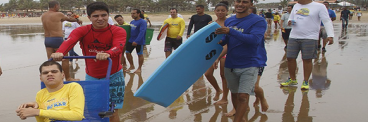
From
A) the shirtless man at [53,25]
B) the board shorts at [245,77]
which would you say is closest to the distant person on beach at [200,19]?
the shirtless man at [53,25]

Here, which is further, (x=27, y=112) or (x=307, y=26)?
(x=307, y=26)

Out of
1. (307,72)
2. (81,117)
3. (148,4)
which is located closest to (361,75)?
(307,72)

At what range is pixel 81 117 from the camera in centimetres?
292

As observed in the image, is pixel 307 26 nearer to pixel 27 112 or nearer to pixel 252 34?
pixel 252 34

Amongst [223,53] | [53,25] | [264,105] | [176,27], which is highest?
[53,25]

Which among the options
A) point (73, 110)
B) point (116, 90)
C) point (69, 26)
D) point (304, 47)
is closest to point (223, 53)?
point (116, 90)

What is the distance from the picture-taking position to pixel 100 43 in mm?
3529

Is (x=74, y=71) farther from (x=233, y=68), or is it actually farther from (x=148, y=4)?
(x=148, y=4)

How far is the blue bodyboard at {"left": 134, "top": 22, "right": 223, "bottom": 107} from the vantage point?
3313 millimetres

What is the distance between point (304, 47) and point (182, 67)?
305 centimetres

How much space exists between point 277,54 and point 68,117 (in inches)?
338

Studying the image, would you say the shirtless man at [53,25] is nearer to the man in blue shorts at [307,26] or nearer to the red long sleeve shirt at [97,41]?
the red long sleeve shirt at [97,41]

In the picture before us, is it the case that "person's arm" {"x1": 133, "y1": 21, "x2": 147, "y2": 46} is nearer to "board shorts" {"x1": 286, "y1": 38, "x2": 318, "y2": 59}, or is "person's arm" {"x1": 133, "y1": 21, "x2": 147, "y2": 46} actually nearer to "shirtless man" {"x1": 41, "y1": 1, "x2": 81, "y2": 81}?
"shirtless man" {"x1": 41, "y1": 1, "x2": 81, "y2": 81}

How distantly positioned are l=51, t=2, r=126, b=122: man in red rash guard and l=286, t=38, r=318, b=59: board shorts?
347 cm
